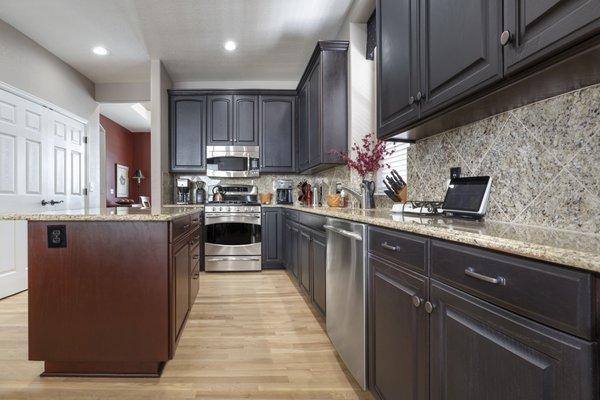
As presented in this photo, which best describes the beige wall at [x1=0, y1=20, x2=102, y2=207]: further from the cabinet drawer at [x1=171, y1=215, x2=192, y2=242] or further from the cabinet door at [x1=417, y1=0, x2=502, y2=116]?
the cabinet door at [x1=417, y1=0, x2=502, y2=116]

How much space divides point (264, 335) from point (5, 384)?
1.42 m

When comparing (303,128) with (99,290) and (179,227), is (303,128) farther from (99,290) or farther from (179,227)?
(99,290)

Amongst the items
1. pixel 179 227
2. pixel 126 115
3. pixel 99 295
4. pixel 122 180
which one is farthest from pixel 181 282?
pixel 122 180

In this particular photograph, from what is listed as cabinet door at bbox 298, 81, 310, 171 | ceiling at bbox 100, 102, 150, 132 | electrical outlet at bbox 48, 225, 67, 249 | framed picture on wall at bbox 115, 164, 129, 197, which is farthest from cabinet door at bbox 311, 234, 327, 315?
framed picture on wall at bbox 115, 164, 129, 197

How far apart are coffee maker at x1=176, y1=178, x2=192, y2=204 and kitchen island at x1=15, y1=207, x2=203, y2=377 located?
10.1 feet

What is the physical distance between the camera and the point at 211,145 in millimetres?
4895

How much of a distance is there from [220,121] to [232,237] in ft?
5.37

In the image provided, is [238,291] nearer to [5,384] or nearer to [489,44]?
[5,384]

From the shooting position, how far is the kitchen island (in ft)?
6.06

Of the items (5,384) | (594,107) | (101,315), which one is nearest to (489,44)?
(594,107)

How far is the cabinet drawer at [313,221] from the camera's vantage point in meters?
2.52

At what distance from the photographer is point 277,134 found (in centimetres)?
495

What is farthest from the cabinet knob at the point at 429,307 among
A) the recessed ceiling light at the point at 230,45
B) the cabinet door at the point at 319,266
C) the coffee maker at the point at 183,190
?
the coffee maker at the point at 183,190

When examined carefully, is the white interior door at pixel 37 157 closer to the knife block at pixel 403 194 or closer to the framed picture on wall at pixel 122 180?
the framed picture on wall at pixel 122 180
